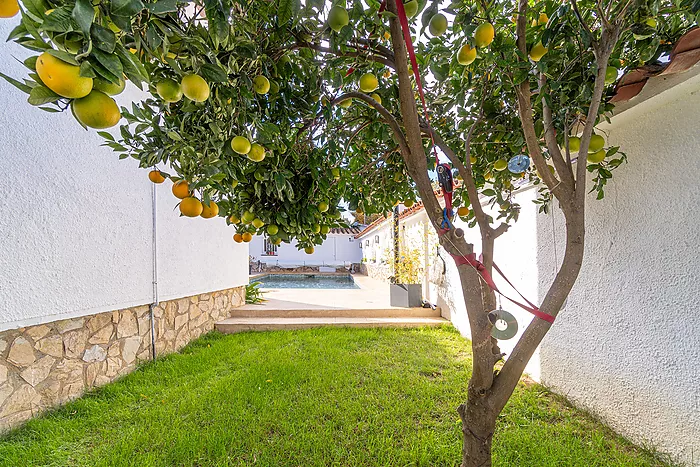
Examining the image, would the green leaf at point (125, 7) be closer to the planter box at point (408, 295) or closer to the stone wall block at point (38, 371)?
the stone wall block at point (38, 371)

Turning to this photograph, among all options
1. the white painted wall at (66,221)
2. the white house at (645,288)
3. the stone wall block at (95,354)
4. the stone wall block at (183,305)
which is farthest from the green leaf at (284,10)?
the stone wall block at (183,305)

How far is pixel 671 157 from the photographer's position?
217 centimetres

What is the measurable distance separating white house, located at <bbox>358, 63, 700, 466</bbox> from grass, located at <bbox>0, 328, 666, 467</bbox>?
0.28 metres

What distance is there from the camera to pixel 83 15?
0.56 meters

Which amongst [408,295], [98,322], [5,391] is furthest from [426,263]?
[5,391]

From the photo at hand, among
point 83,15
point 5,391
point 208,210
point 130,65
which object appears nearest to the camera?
point 83,15

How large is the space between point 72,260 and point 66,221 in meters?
0.38

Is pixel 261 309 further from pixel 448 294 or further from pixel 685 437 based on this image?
pixel 685 437

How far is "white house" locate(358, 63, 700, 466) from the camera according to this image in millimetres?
2057

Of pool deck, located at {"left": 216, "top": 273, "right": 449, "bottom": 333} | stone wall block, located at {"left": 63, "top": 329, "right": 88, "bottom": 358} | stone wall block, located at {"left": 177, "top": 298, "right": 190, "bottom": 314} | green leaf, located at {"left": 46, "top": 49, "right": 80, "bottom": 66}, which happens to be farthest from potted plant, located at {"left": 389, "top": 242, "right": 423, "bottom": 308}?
green leaf, located at {"left": 46, "top": 49, "right": 80, "bottom": 66}

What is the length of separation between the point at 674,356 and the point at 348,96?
277 centimetres

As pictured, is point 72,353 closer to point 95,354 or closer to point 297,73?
point 95,354

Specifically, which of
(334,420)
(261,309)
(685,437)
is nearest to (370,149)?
(334,420)

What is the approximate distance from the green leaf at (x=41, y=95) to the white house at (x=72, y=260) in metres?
2.40
